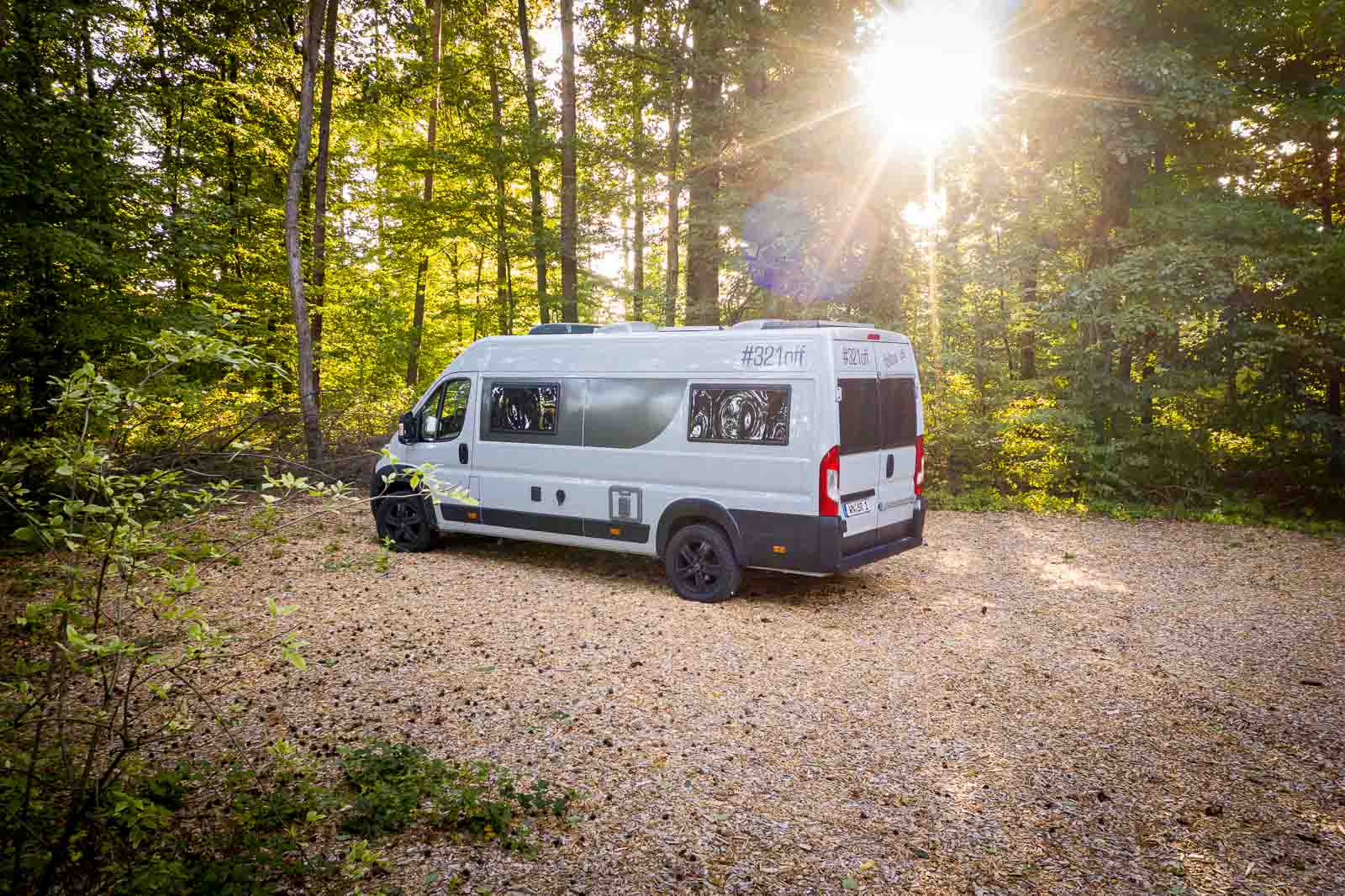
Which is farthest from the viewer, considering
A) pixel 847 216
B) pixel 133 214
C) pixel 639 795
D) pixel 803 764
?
pixel 847 216

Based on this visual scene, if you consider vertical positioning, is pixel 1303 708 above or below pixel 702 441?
below

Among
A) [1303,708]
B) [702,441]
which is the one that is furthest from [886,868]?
[702,441]

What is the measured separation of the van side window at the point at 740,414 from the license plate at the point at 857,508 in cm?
79

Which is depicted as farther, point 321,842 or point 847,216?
point 847,216

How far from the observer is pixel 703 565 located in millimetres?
7004

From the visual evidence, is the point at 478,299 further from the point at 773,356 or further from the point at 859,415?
the point at 859,415

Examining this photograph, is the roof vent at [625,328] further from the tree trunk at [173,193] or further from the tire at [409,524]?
the tree trunk at [173,193]

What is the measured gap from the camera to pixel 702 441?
691 centimetres

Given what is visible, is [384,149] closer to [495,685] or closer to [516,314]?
[516,314]

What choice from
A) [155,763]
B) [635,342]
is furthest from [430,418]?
[155,763]

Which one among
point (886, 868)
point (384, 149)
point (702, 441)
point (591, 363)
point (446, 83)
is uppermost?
point (446, 83)

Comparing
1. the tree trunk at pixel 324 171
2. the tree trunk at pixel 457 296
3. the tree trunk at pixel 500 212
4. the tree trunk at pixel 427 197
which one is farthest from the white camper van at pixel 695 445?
the tree trunk at pixel 457 296

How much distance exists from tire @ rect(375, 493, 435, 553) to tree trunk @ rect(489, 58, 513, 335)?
8.21 metres

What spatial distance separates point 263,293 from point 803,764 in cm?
1460
